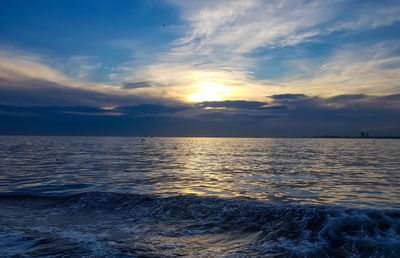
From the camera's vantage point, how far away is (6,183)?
2225 cm

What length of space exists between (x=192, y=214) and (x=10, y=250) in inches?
304

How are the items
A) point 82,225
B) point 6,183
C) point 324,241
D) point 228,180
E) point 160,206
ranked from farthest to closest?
point 228,180 < point 6,183 < point 160,206 < point 82,225 < point 324,241

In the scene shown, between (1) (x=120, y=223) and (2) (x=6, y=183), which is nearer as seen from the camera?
(1) (x=120, y=223)

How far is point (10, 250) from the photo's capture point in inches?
346

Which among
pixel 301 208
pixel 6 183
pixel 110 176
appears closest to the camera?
pixel 301 208

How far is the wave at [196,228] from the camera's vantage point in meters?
9.14

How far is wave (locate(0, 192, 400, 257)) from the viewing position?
9.14m

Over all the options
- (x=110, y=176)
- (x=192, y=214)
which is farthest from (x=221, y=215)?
(x=110, y=176)

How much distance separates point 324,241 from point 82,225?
10.1 metres

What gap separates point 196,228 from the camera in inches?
464

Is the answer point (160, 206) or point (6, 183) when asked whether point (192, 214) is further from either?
point (6, 183)

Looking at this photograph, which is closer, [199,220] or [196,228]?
[196,228]

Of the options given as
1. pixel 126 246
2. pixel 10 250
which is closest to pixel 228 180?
pixel 126 246

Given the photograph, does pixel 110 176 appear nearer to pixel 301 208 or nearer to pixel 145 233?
pixel 145 233
